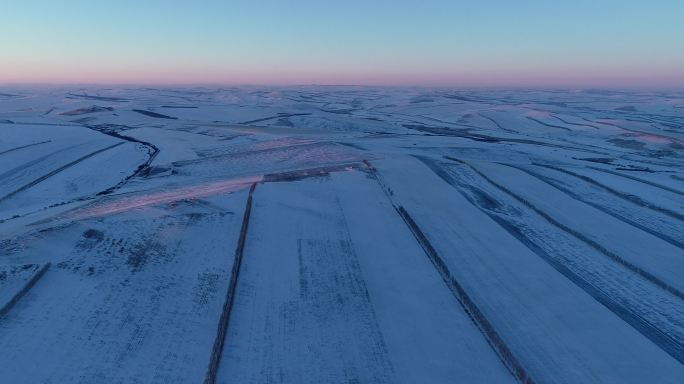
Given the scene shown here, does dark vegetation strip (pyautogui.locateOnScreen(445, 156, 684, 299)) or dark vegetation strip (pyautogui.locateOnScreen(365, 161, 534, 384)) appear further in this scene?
dark vegetation strip (pyautogui.locateOnScreen(445, 156, 684, 299))

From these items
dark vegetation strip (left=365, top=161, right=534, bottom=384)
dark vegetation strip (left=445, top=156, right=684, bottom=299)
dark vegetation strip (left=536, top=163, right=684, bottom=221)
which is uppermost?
dark vegetation strip (left=365, top=161, right=534, bottom=384)

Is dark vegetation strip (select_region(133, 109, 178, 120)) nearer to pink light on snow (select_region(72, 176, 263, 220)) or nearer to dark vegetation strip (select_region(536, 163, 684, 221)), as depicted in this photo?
pink light on snow (select_region(72, 176, 263, 220))

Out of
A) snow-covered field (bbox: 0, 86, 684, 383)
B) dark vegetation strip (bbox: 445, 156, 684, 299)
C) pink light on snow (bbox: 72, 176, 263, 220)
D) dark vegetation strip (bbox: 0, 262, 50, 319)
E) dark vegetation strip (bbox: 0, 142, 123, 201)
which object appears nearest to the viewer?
snow-covered field (bbox: 0, 86, 684, 383)

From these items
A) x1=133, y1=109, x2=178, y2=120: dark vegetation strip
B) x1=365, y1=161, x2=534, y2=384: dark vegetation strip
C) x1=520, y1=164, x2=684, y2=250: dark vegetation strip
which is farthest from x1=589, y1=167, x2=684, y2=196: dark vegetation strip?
x1=133, y1=109, x2=178, y2=120: dark vegetation strip

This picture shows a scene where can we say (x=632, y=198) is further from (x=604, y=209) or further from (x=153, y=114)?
(x=153, y=114)

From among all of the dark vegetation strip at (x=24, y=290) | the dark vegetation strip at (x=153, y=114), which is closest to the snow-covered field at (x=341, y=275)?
the dark vegetation strip at (x=24, y=290)

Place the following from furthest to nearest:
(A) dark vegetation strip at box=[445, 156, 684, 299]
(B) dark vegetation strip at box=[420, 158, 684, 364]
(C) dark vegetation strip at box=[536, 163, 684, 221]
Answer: (C) dark vegetation strip at box=[536, 163, 684, 221], (A) dark vegetation strip at box=[445, 156, 684, 299], (B) dark vegetation strip at box=[420, 158, 684, 364]

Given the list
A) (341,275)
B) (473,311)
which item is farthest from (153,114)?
(473,311)
